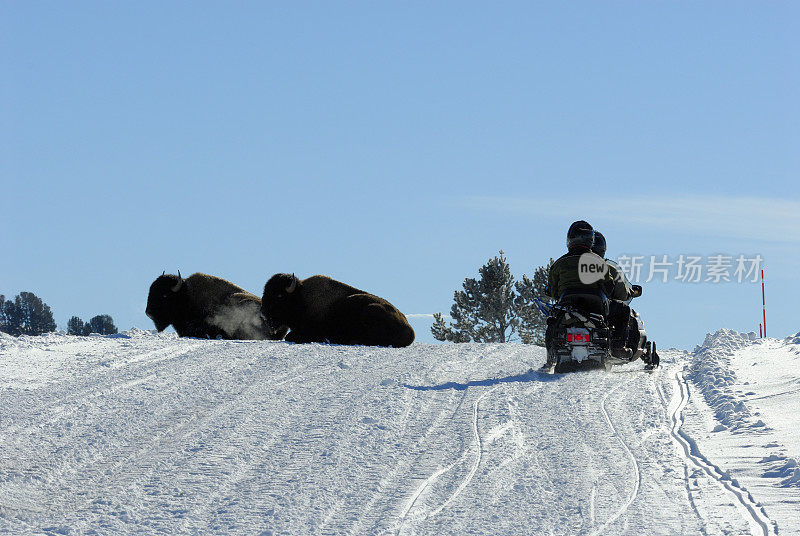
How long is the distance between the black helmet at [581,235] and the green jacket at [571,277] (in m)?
0.16

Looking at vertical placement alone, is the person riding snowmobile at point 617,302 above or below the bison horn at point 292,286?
below

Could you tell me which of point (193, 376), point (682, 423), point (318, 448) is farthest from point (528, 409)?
point (193, 376)

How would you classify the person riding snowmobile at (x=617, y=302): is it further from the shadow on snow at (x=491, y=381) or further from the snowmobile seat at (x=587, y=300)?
the shadow on snow at (x=491, y=381)

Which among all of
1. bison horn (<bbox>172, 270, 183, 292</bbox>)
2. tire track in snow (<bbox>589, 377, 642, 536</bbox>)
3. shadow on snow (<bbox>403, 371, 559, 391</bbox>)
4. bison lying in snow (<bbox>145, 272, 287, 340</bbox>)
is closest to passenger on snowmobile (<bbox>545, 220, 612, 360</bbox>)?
shadow on snow (<bbox>403, 371, 559, 391</bbox>)

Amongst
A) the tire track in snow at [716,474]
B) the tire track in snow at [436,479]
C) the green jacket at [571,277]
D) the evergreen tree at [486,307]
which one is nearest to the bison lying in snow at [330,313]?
the green jacket at [571,277]

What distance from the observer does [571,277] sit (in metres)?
13.4

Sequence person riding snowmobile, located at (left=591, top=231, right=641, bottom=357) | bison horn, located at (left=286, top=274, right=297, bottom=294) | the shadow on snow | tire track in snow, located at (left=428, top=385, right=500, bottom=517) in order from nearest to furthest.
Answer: tire track in snow, located at (left=428, top=385, right=500, bottom=517) → the shadow on snow → person riding snowmobile, located at (left=591, top=231, right=641, bottom=357) → bison horn, located at (left=286, top=274, right=297, bottom=294)

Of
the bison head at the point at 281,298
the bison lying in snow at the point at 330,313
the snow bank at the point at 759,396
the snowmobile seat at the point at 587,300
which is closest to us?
the snow bank at the point at 759,396

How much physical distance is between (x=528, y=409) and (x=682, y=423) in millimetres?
1614

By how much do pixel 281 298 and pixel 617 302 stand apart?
33.7 ft

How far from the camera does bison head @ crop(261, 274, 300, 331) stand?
71.6ft

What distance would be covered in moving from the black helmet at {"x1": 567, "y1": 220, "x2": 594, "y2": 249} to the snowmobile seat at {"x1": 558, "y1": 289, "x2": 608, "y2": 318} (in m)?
0.81

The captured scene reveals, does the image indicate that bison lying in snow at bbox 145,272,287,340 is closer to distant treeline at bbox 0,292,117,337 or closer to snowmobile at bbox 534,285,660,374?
snowmobile at bbox 534,285,660,374

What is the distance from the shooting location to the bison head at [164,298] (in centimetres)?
2255
